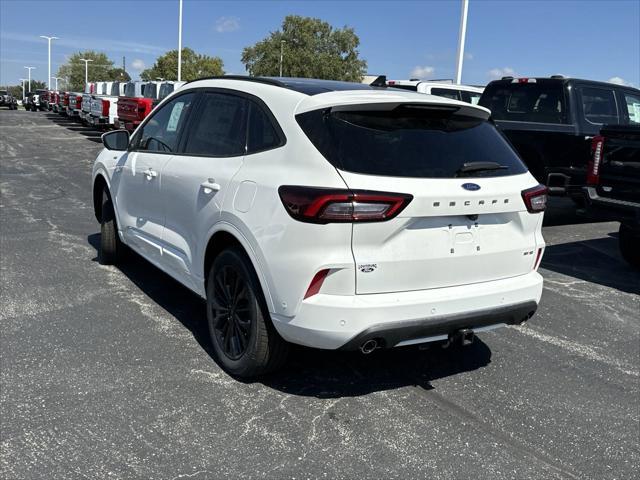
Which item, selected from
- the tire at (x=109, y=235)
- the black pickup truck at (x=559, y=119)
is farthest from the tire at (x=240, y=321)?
the black pickup truck at (x=559, y=119)

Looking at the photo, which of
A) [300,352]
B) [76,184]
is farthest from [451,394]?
[76,184]

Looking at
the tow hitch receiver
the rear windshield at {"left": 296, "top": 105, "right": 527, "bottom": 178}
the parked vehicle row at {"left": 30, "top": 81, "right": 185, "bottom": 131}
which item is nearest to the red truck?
the parked vehicle row at {"left": 30, "top": 81, "right": 185, "bottom": 131}

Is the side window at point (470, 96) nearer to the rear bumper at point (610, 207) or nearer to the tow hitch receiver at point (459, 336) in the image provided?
the rear bumper at point (610, 207)

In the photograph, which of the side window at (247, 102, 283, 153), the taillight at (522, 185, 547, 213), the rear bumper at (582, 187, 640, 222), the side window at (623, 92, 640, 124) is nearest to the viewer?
the side window at (247, 102, 283, 153)

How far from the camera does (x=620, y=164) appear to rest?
6531 mm

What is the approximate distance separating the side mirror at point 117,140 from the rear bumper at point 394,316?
9.62 ft

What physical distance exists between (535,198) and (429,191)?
0.89 m

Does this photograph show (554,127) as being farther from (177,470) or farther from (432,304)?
(177,470)

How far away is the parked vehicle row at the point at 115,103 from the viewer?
56.6ft

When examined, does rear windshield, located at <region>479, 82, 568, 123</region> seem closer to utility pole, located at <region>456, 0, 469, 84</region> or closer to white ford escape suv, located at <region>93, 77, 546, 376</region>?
white ford escape suv, located at <region>93, 77, 546, 376</region>

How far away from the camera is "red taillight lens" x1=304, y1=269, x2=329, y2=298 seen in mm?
3074

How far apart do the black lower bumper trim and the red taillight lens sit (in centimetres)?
31

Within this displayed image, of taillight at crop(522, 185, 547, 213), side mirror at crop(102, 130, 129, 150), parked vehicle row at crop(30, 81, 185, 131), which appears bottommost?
taillight at crop(522, 185, 547, 213)

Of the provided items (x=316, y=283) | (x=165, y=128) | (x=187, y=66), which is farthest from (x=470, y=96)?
(x=187, y=66)
